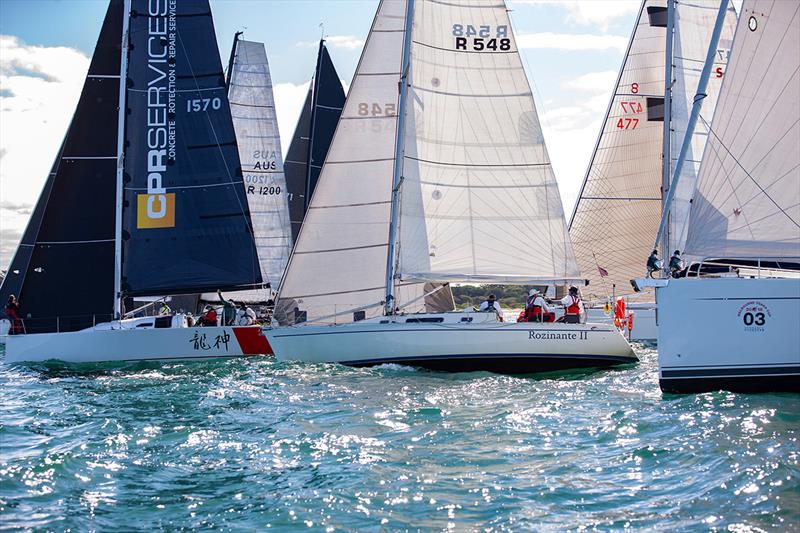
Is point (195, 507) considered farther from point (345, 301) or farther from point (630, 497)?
point (345, 301)

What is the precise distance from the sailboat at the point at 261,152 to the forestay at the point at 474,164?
40.9ft

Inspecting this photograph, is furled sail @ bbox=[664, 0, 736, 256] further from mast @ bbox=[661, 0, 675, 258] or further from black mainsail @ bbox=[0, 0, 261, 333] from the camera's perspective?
black mainsail @ bbox=[0, 0, 261, 333]

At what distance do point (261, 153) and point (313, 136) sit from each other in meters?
1.88

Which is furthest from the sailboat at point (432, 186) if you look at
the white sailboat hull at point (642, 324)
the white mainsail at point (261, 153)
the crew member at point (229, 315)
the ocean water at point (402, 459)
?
the white mainsail at point (261, 153)

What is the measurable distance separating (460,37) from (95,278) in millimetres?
10648

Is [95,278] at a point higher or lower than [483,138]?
lower

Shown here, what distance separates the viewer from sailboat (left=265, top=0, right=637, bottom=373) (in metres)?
19.2

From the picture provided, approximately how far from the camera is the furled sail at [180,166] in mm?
23094

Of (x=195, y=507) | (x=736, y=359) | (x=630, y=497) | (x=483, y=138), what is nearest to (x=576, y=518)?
(x=630, y=497)

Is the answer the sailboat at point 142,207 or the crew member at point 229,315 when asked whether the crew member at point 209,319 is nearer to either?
the crew member at point 229,315

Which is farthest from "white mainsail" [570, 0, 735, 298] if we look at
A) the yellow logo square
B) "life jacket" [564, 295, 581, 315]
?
the yellow logo square

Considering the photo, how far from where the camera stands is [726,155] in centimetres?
1377

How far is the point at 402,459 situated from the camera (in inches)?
383

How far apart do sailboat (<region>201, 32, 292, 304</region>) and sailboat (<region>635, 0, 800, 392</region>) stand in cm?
1908
